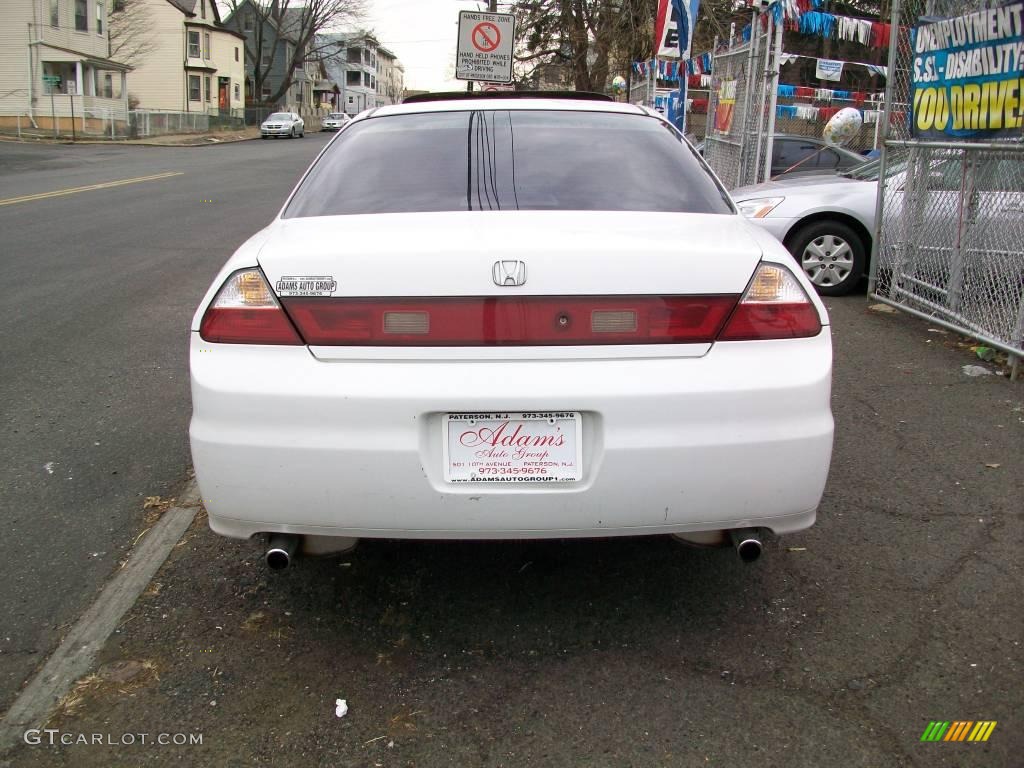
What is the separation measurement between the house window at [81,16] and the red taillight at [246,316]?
4915 centimetres

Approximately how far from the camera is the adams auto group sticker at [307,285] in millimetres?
2572

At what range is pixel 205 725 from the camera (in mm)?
2480

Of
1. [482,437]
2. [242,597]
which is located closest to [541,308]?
[482,437]

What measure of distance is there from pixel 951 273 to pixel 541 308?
5.28 m

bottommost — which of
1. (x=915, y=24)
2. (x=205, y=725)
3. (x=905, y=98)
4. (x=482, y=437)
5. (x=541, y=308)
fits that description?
(x=205, y=725)

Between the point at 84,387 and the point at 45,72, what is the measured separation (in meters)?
43.8

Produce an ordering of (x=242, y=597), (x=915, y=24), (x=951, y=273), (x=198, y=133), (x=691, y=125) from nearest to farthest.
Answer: (x=242, y=597), (x=951, y=273), (x=915, y=24), (x=691, y=125), (x=198, y=133)

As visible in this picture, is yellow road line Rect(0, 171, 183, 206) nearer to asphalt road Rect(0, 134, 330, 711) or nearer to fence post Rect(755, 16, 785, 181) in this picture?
asphalt road Rect(0, 134, 330, 711)

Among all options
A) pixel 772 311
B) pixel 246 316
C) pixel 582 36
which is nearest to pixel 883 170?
pixel 772 311

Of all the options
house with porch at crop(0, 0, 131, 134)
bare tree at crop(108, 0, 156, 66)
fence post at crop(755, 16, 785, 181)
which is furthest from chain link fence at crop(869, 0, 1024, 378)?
bare tree at crop(108, 0, 156, 66)

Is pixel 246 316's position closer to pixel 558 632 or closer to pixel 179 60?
pixel 558 632

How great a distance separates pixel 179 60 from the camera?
Answer: 189 feet

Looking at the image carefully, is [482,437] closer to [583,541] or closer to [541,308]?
[541,308]

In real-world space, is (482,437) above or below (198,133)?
below
